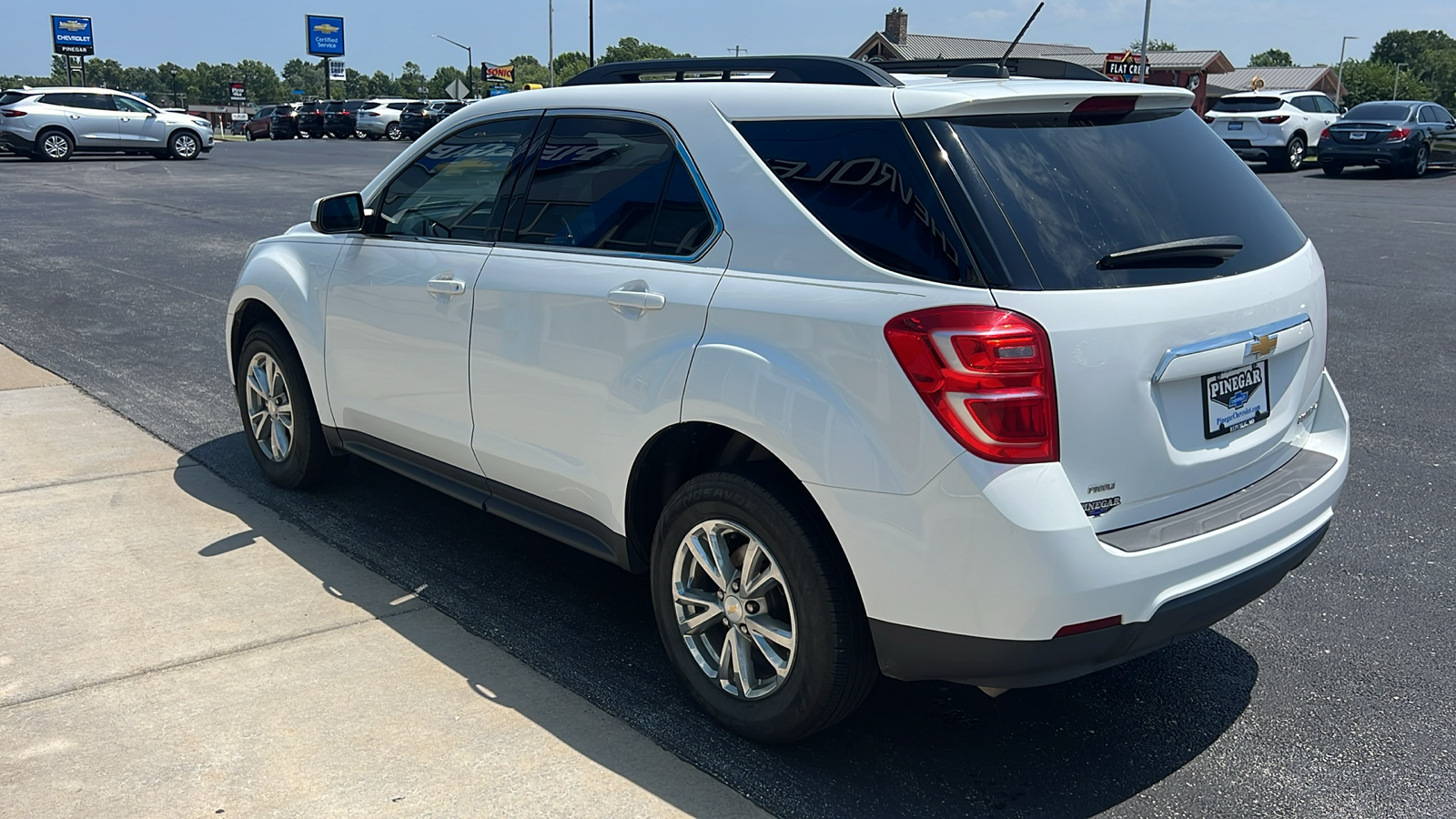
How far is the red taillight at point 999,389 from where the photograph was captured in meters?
2.73

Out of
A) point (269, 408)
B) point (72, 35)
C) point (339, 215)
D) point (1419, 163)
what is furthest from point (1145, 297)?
point (72, 35)

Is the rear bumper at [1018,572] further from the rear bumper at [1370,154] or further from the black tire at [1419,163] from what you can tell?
the black tire at [1419,163]

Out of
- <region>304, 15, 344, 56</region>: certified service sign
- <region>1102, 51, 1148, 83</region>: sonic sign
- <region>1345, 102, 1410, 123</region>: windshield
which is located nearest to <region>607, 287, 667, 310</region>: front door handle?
<region>1345, 102, 1410, 123</region>: windshield

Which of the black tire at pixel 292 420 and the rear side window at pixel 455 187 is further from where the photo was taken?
the black tire at pixel 292 420

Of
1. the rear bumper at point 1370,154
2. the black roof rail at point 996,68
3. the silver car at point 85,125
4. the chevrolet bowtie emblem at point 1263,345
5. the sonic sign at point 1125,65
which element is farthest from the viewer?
the sonic sign at point 1125,65

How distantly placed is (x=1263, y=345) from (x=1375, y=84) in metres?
146

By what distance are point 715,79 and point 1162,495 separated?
1.92m

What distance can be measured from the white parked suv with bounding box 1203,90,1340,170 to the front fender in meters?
27.0

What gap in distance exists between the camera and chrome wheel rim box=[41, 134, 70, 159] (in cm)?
2959

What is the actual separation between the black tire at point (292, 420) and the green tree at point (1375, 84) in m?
132

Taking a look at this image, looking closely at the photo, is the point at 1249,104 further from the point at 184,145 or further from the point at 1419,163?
the point at 184,145

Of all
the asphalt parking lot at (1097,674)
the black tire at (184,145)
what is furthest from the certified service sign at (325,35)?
the asphalt parking lot at (1097,674)

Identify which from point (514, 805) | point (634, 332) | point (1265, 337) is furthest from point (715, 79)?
point (514, 805)

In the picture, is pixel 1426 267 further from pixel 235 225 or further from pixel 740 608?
pixel 235 225
